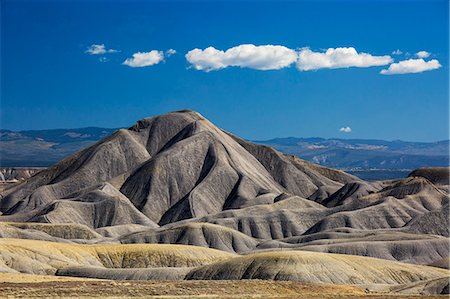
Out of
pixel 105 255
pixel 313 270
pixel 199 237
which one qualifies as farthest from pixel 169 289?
pixel 199 237

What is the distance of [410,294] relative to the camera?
91625 millimetres

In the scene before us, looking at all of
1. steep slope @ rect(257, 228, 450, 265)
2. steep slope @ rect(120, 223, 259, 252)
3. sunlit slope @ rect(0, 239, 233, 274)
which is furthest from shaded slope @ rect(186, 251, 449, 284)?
steep slope @ rect(120, 223, 259, 252)

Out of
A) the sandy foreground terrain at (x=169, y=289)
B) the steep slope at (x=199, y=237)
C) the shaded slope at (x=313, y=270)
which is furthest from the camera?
the steep slope at (x=199, y=237)

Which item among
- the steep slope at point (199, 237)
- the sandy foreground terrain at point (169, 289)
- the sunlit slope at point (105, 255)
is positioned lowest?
the steep slope at point (199, 237)

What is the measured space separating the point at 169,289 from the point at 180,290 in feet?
4.70

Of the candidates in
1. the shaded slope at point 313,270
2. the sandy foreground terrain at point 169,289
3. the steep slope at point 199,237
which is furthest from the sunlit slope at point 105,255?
the steep slope at point 199,237

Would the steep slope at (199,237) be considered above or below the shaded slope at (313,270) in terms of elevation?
below

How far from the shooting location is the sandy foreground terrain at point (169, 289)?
8531 centimetres

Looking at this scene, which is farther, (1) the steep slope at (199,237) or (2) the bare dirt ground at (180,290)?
(1) the steep slope at (199,237)

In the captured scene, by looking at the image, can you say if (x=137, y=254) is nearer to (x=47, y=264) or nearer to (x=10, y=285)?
(x=47, y=264)

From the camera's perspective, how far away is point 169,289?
91.0 m

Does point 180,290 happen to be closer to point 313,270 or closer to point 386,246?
point 313,270

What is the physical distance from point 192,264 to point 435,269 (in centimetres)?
3928

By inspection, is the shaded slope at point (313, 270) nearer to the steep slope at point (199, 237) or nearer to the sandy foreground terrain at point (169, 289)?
the sandy foreground terrain at point (169, 289)
